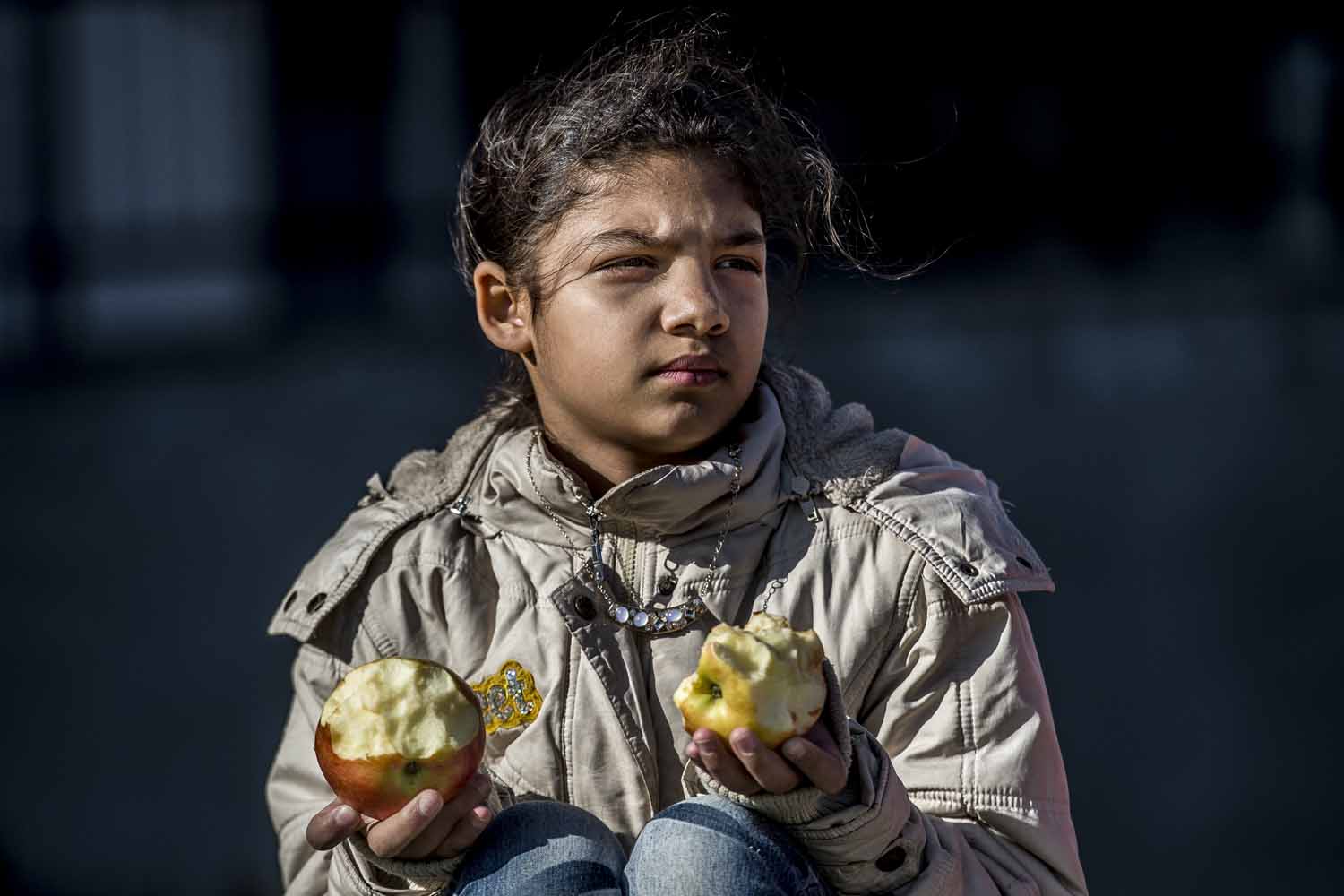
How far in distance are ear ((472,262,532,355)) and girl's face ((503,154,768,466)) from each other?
108mm

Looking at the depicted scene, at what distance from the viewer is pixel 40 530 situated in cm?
333

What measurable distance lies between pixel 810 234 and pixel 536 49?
1.93 metres

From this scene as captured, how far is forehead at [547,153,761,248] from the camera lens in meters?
1.58

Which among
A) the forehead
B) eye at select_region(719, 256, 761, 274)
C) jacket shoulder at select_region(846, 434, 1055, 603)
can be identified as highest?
the forehead

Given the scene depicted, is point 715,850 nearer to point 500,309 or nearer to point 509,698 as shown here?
point 509,698

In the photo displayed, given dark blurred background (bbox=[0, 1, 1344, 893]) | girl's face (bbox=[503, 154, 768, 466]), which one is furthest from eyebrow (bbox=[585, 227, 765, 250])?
dark blurred background (bbox=[0, 1, 1344, 893])

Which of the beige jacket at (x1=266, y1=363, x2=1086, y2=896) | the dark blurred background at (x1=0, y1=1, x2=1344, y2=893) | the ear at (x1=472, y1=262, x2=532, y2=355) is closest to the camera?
the beige jacket at (x1=266, y1=363, x2=1086, y2=896)

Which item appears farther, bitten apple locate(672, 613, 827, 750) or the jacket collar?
the jacket collar

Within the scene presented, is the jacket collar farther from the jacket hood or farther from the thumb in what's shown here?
the thumb

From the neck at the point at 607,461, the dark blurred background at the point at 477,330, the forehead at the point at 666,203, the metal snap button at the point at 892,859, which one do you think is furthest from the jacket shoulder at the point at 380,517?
the dark blurred background at the point at 477,330

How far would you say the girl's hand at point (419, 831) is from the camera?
1.32 meters

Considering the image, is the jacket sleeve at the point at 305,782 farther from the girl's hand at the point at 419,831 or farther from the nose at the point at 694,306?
the nose at the point at 694,306

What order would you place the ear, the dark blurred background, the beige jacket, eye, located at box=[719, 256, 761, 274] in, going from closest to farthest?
1. the beige jacket
2. eye, located at box=[719, 256, 761, 274]
3. the ear
4. the dark blurred background

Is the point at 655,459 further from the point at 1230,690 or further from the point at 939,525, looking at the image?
the point at 1230,690
